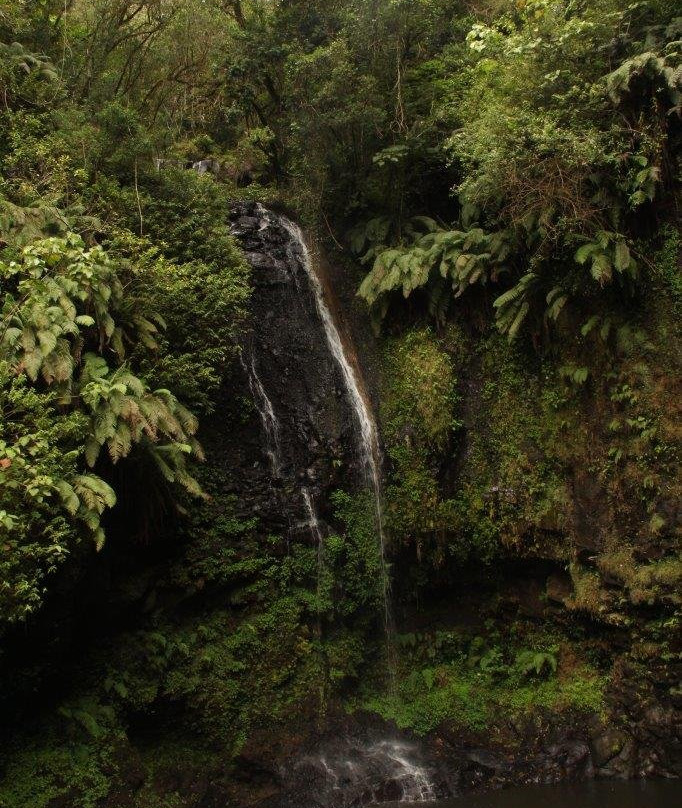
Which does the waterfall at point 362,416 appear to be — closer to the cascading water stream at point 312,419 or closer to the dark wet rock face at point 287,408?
the cascading water stream at point 312,419

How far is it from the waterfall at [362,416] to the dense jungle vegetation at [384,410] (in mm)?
249

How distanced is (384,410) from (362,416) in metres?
0.46

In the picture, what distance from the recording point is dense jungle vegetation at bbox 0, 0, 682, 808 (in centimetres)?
798

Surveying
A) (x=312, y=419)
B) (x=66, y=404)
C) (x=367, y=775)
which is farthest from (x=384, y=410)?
(x=66, y=404)

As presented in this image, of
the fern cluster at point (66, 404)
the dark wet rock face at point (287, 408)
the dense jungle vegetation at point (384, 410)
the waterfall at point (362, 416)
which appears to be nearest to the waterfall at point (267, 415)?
the dark wet rock face at point (287, 408)

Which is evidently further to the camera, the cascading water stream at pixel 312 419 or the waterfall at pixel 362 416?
the waterfall at pixel 362 416

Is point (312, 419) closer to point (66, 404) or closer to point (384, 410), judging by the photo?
point (384, 410)

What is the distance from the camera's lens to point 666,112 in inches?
383

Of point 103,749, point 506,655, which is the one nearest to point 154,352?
point 103,749

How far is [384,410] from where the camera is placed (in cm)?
1230

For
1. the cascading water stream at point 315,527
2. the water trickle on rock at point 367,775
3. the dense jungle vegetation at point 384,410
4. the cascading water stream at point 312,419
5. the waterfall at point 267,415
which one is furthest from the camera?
the waterfall at point 267,415

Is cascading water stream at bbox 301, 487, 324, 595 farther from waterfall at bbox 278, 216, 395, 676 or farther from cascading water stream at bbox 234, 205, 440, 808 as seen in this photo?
waterfall at bbox 278, 216, 395, 676

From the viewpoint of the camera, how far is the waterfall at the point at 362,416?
11.2 meters

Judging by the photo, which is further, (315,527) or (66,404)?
(315,527)
